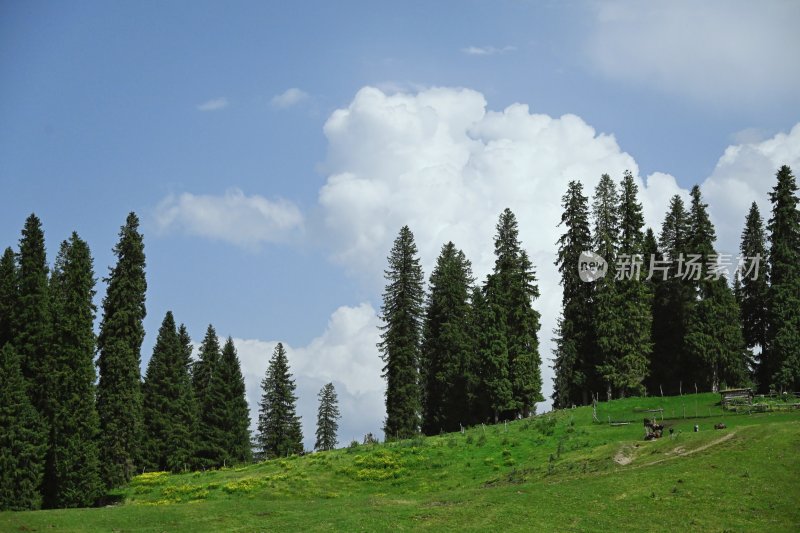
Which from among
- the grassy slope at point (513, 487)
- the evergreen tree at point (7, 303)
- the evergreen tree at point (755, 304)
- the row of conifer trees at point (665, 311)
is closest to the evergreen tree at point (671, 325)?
the row of conifer trees at point (665, 311)

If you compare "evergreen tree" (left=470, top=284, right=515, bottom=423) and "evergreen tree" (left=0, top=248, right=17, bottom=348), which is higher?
"evergreen tree" (left=0, top=248, right=17, bottom=348)

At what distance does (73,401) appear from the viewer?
62000 mm

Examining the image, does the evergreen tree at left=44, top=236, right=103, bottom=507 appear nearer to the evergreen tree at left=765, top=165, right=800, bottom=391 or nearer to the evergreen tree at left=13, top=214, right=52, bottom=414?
the evergreen tree at left=13, top=214, right=52, bottom=414

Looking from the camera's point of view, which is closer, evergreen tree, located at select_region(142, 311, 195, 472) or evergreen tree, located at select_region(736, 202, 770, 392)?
evergreen tree, located at select_region(142, 311, 195, 472)

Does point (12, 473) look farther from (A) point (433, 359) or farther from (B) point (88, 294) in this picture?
(A) point (433, 359)

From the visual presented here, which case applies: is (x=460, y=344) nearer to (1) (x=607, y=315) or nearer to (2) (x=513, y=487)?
(1) (x=607, y=315)

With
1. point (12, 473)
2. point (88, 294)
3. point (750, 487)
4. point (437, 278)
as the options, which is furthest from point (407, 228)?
point (750, 487)

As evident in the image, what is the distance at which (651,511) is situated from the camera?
125ft

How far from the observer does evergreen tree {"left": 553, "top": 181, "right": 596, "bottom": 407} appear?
271 ft

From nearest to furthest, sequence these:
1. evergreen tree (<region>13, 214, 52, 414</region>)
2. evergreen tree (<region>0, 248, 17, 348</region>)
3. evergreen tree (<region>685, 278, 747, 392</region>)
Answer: evergreen tree (<region>13, 214, 52, 414</region>) < evergreen tree (<region>0, 248, 17, 348</region>) < evergreen tree (<region>685, 278, 747, 392</region>)

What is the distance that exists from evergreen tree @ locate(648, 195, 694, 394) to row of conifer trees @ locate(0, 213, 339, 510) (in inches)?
1750

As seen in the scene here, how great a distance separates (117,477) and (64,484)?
19.9 ft

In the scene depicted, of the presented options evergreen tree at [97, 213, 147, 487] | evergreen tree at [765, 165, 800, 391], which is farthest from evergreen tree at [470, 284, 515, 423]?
evergreen tree at [97, 213, 147, 487]

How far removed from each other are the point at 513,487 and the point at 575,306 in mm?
40895
